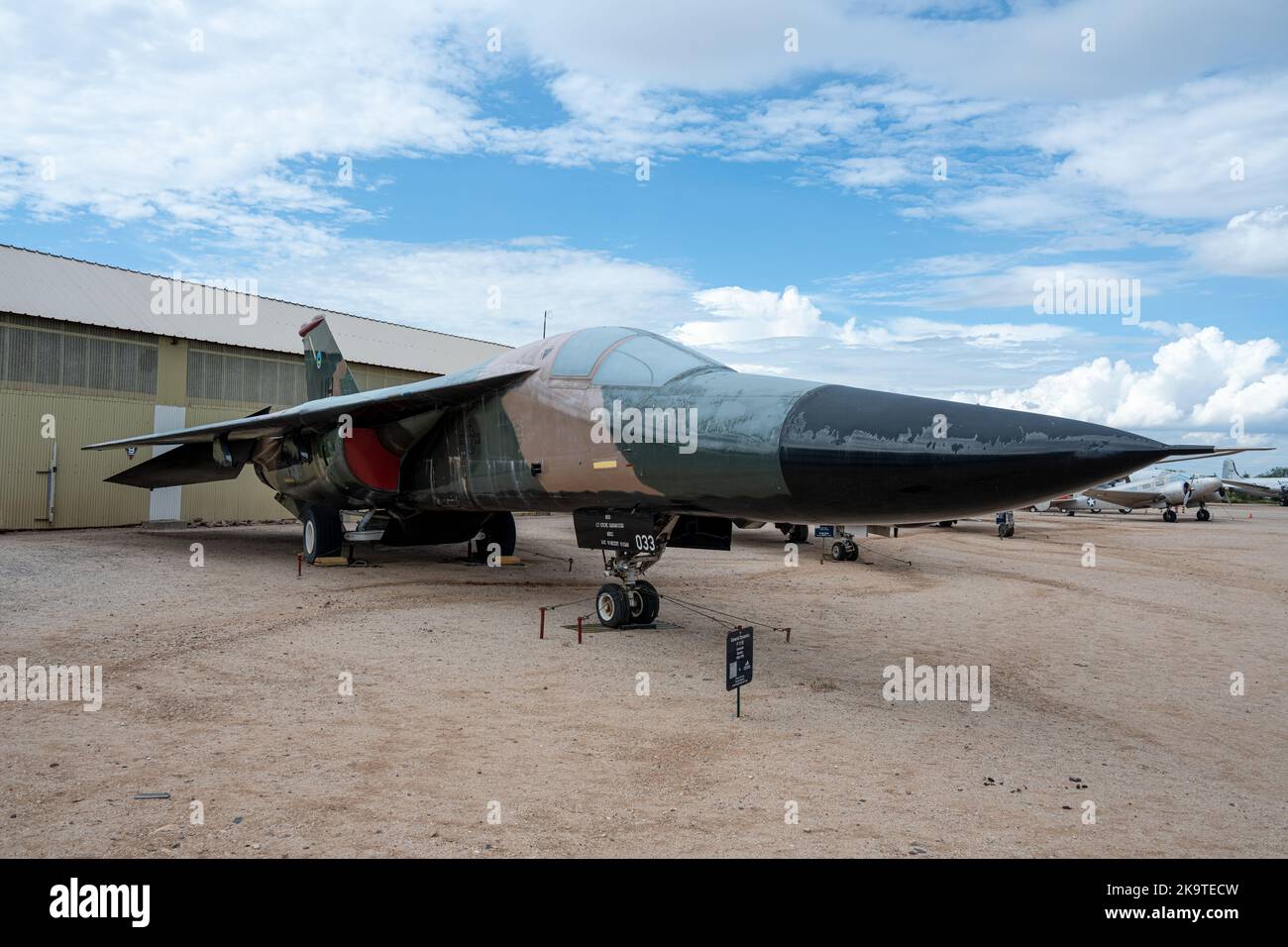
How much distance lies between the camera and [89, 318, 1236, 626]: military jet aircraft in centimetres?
536

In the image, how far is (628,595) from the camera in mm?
8852

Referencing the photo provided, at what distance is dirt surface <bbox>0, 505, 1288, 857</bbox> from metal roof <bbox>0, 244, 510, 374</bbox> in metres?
10.2

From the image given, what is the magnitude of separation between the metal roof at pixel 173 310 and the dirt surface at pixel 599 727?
10.2 m

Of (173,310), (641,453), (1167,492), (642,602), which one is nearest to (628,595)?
(642,602)

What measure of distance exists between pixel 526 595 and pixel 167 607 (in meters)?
4.15

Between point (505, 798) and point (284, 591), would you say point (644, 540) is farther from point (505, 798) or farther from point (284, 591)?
point (284, 591)

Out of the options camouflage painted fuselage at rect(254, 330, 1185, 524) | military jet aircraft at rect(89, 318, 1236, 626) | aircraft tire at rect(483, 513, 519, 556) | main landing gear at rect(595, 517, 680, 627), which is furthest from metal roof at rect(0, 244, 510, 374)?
main landing gear at rect(595, 517, 680, 627)

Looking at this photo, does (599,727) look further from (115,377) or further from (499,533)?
(115,377)

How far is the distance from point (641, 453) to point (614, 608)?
1988mm

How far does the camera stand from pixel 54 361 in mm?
19891

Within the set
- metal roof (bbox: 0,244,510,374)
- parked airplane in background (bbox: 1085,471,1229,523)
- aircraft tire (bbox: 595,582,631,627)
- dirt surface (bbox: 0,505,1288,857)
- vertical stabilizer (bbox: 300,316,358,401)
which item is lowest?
dirt surface (bbox: 0,505,1288,857)

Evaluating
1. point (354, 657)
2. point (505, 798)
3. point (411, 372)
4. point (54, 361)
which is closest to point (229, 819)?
point (505, 798)

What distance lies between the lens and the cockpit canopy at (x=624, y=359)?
26.3ft

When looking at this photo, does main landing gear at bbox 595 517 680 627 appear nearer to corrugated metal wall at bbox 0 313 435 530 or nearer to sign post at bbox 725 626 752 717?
sign post at bbox 725 626 752 717
